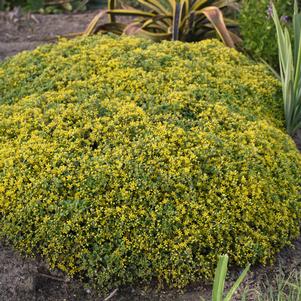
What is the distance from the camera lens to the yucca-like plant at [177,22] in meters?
4.89

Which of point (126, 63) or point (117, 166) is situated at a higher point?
point (126, 63)

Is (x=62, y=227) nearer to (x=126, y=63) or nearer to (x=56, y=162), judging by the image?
(x=56, y=162)

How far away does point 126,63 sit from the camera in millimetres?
3953

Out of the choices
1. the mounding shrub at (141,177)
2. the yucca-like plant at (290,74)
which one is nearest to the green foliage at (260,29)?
the yucca-like plant at (290,74)

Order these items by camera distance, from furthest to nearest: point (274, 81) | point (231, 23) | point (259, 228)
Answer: point (231, 23), point (274, 81), point (259, 228)

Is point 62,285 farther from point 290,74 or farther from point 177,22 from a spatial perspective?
point 177,22

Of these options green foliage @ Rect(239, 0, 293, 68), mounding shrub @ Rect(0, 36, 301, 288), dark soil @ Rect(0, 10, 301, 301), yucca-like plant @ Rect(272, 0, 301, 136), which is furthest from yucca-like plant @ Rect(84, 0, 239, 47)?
dark soil @ Rect(0, 10, 301, 301)

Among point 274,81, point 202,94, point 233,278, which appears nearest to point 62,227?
point 233,278

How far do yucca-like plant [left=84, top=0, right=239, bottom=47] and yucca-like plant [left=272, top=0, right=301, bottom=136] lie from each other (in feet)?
2.28

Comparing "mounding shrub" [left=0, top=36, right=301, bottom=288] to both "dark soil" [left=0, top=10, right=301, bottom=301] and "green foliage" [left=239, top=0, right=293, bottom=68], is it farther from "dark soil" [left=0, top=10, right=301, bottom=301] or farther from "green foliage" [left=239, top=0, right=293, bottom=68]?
"green foliage" [left=239, top=0, right=293, bottom=68]

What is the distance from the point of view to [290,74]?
394cm

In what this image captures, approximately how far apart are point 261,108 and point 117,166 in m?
1.35

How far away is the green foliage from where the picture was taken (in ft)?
15.9

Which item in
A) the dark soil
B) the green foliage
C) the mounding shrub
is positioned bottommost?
the dark soil
